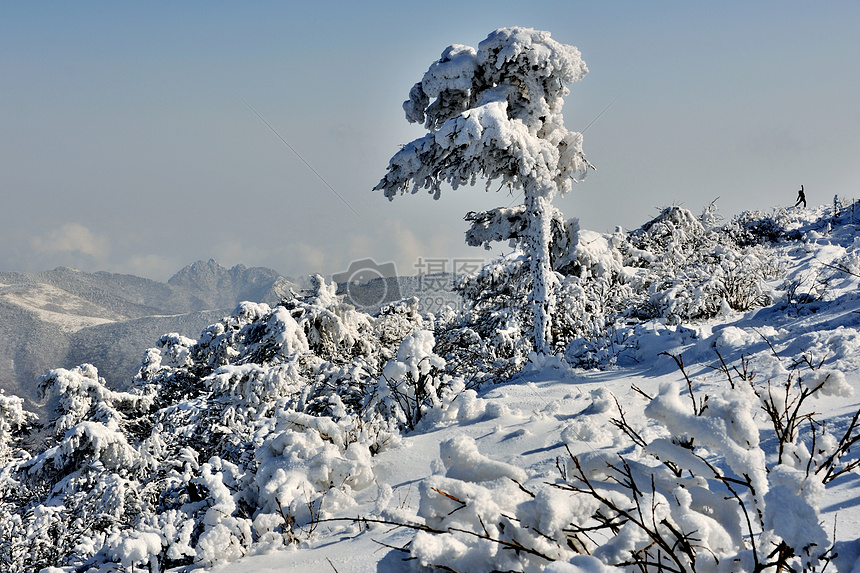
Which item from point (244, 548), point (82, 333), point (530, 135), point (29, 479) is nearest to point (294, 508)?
point (244, 548)

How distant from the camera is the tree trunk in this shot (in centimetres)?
962

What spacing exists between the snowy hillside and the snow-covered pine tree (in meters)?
1.85

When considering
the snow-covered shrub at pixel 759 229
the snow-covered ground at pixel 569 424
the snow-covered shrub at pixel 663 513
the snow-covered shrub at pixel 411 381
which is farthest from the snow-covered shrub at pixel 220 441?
the snow-covered shrub at pixel 759 229

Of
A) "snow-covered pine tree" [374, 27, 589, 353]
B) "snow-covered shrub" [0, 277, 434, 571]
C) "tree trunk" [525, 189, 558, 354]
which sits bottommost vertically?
"snow-covered shrub" [0, 277, 434, 571]

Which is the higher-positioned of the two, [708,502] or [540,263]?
[540,263]

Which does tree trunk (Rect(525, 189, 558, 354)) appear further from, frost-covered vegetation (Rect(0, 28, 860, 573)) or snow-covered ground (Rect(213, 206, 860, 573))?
snow-covered ground (Rect(213, 206, 860, 573))

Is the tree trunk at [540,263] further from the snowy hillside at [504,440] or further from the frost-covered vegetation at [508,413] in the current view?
the snowy hillside at [504,440]

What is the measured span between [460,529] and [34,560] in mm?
14560

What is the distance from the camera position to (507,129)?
8.25 metres

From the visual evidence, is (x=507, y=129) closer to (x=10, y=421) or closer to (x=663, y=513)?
(x=663, y=513)

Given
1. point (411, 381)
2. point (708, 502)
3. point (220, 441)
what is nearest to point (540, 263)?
point (411, 381)

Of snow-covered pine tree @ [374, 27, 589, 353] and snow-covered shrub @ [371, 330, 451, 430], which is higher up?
snow-covered pine tree @ [374, 27, 589, 353]

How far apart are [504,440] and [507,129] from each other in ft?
19.8

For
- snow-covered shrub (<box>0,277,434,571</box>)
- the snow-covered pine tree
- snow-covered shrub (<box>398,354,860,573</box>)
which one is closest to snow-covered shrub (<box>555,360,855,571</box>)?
snow-covered shrub (<box>398,354,860,573</box>)
